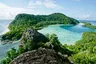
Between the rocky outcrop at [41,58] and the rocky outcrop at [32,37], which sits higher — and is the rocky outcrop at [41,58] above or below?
above

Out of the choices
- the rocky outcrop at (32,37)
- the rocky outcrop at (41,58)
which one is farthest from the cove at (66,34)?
the rocky outcrop at (41,58)

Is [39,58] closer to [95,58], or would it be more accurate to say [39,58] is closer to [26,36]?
[95,58]

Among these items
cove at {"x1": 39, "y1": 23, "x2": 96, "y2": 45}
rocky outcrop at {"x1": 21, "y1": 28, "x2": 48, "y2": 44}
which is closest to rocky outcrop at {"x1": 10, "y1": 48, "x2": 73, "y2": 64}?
rocky outcrop at {"x1": 21, "y1": 28, "x2": 48, "y2": 44}

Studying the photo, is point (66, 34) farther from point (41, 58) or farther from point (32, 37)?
point (41, 58)

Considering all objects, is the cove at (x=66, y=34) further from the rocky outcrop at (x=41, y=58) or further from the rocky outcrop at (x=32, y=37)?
the rocky outcrop at (x=41, y=58)

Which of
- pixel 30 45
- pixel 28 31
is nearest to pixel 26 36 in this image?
pixel 28 31

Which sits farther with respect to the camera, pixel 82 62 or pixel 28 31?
pixel 28 31

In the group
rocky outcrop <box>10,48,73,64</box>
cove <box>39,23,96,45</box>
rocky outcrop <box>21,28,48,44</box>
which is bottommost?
cove <box>39,23,96,45</box>

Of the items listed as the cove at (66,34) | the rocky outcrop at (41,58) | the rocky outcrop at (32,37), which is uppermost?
the rocky outcrop at (41,58)

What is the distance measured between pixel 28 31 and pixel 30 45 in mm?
6318

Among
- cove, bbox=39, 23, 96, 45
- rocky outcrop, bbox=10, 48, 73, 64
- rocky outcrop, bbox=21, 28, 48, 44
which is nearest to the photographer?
rocky outcrop, bbox=10, 48, 73, 64

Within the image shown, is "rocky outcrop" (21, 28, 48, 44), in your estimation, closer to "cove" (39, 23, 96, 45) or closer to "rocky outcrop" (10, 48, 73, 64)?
"cove" (39, 23, 96, 45)

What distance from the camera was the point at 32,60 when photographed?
25.8 feet

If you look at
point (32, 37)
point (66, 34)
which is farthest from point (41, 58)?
point (66, 34)
